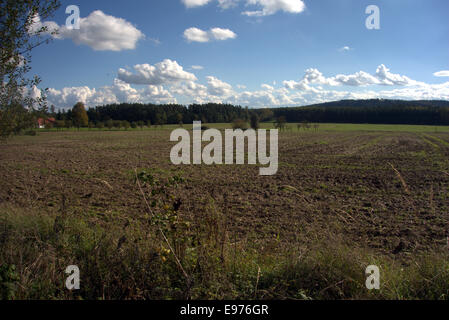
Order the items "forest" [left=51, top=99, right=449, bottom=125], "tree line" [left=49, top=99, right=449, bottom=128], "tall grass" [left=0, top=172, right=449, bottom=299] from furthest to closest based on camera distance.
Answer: "forest" [left=51, top=99, right=449, bottom=125], "tree line" [left=49, top=99, right=449, bottom=128], "tall grass" [left=0, top=172, right=449, bottom=299]

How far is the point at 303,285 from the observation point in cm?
338

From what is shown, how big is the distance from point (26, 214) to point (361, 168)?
19.8 meters

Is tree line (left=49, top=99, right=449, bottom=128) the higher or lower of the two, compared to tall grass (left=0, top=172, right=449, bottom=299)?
higher

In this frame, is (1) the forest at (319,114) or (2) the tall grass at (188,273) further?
(1) the forest at (319,114)

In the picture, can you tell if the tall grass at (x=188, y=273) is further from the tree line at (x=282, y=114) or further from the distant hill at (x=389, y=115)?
the distant hill at (x=389, y=115)

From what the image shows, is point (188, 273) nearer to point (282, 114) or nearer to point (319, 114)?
point (282, 114)

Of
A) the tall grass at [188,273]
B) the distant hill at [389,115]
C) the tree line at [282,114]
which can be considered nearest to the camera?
the tall grass at [188,273]

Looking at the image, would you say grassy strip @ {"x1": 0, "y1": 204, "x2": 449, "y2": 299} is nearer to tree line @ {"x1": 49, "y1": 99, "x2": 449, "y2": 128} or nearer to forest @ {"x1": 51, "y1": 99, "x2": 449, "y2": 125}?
tree line @ {"x1": 49, "y1": 99, "x2": 449, "y2": 128}

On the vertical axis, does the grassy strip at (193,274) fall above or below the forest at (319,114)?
below

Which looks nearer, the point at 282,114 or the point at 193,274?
the point at 193,274

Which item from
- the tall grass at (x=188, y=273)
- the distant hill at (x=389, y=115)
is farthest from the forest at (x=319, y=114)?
the tall grass at (x=188, y=273)

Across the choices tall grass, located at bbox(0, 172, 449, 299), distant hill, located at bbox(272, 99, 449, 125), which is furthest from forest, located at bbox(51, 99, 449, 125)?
tall grass, located at bbox(0, 172, 449, 299)

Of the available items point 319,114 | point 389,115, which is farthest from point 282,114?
point 389,115
